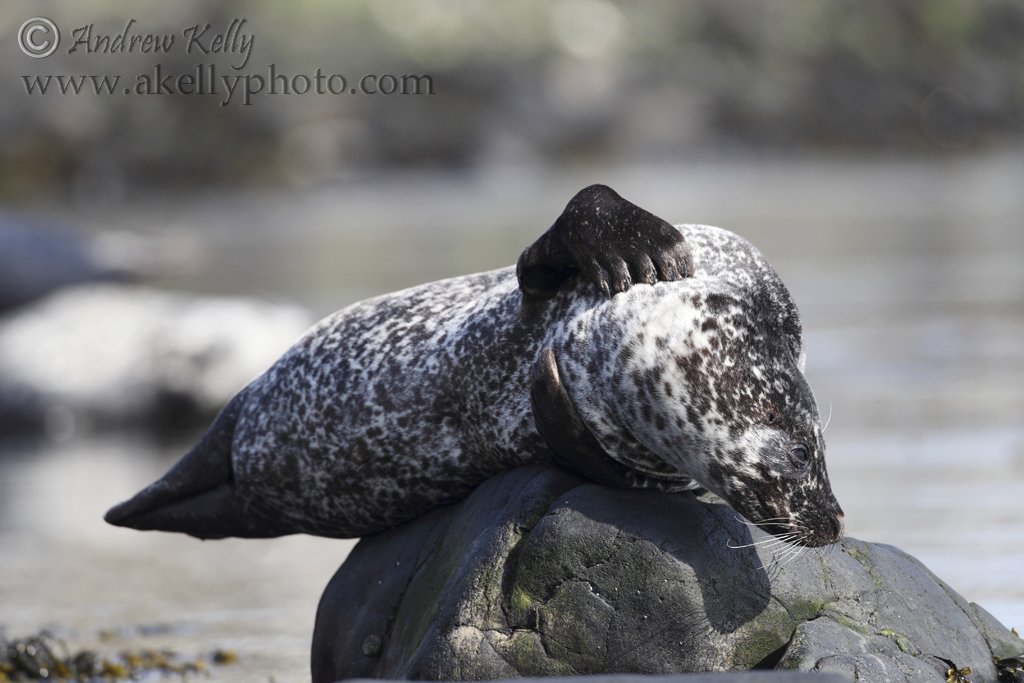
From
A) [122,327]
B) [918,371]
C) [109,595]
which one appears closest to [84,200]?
[122,327]

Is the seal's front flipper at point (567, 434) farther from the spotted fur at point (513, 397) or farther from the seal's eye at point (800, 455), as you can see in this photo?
the seal's eye at point (800, 455)

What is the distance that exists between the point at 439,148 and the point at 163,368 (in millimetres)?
27477

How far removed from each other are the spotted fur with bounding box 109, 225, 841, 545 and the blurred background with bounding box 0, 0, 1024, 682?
0.74m

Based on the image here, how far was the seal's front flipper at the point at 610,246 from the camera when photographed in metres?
4.93

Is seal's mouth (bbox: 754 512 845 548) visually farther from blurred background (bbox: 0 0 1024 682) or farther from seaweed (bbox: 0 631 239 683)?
A: seaweed (bbox: 0 631 239 683)

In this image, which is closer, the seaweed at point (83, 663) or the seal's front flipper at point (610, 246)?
the seal's front flipper at point (610, 246)

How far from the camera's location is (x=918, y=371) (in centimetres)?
1166

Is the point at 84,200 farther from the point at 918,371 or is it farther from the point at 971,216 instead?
the point at 918,371

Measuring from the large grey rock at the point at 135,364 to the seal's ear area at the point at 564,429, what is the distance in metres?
6.71

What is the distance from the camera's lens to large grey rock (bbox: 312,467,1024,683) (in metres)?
4.67

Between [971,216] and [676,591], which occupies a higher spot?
[971,216]

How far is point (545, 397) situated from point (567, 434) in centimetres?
12

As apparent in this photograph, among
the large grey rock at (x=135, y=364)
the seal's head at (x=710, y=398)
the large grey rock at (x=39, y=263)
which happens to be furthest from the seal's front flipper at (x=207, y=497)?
the large grey rock at (x=39, y=263)
